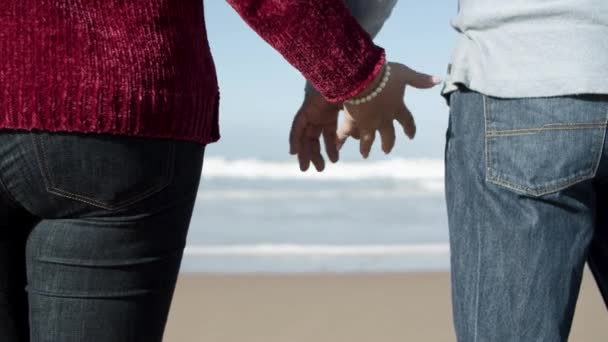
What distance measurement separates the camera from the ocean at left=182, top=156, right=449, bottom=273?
6488 mm

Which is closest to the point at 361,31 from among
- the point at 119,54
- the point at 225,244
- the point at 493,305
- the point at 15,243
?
the point at 119,54

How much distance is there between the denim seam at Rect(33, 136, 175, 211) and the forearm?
64 cm

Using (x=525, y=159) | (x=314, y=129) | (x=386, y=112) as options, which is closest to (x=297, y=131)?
(x=314, y=129)

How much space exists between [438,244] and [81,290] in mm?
6285

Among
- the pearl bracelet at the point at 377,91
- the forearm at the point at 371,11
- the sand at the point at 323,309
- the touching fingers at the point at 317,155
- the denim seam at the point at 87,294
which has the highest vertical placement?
the forearm at the point at 371,11

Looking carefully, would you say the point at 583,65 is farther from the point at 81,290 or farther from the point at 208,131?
the point at 81,290

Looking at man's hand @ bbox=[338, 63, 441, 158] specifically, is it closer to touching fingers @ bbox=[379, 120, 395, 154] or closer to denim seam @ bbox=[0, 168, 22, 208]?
touching fingers @ bbox=[379, 120, 395, 154]

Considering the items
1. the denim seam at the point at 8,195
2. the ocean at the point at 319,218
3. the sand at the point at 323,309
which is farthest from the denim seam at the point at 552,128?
the ocean at the point at 319,218

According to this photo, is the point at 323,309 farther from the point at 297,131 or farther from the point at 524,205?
the point at 524,205

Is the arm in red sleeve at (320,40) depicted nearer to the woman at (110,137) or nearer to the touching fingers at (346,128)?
the woman at (110,137)

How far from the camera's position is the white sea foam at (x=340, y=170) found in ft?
46.7

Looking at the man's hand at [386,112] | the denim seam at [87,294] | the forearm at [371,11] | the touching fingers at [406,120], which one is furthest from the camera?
the forearm at [371,11]

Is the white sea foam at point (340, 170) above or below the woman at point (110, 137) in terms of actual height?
below

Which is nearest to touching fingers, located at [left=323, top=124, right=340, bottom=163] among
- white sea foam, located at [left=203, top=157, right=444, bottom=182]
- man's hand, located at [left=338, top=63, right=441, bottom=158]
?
man's hand, located at [left=338, top=63, right=441, bottom=158]
